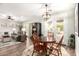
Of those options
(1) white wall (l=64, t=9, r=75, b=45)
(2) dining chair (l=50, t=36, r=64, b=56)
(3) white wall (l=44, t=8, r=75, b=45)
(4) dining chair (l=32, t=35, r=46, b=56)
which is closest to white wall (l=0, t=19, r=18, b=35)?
(4) dining chair (l=32, t=35, r=46, b=56)

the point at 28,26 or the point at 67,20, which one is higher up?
the point at 67,20

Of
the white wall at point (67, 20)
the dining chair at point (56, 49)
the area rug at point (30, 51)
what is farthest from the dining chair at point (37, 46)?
the white wall at point (67, 20)

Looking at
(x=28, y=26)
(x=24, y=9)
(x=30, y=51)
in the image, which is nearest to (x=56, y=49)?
(x=30, y=51)

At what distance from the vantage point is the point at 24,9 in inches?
109

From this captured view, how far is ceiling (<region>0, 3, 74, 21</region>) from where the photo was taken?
2.76 metres

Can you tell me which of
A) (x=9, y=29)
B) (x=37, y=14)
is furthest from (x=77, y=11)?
(x=9, y=29)

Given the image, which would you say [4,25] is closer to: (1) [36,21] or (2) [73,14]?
(1) [36,21]

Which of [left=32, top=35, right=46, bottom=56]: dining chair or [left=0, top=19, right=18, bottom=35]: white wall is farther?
[left=32, top=35, right=46, bottom=56]: dining chair

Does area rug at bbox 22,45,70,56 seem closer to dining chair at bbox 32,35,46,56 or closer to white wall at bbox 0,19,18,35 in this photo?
dining chair at bbox 32,35,46,56

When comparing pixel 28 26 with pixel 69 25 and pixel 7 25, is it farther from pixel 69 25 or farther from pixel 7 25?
pixel 69 25

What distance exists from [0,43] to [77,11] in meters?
1.90

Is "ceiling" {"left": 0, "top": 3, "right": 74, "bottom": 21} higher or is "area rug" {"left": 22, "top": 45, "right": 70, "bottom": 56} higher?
"ceiling" {"left": 0, "top": 3, "right": 74, "bottom": 21}

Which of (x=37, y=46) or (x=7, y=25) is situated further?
(x=37, y=46)

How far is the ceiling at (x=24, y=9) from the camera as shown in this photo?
9.06 feet
